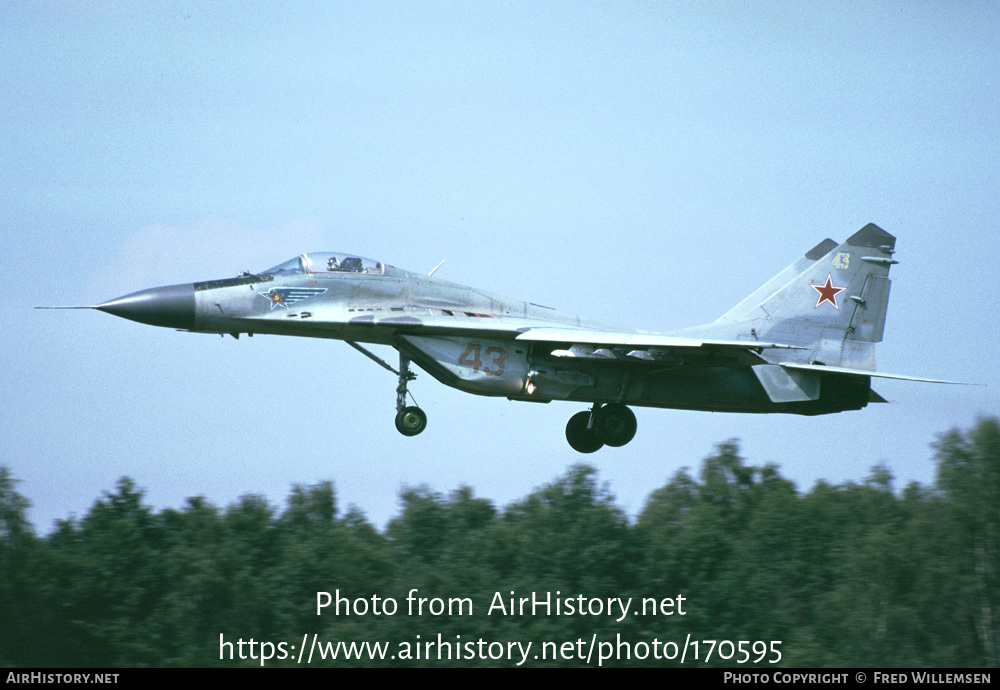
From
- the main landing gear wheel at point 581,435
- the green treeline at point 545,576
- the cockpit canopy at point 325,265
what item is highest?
the cockpit canopy at point 325,265

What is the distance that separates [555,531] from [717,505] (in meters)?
11.4

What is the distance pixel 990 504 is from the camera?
42000 millimetres

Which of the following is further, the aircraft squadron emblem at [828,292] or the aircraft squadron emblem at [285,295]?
the aircraft squadron emblem at [828,292]

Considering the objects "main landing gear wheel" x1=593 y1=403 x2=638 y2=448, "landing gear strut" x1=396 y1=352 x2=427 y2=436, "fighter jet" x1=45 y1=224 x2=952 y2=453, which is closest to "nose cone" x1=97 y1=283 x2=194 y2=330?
"fighter jet" x1=45 y1=224 x2=952 y2=453

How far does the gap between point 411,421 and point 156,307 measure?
4.48 metres

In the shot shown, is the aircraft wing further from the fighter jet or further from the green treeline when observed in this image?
the green treeline

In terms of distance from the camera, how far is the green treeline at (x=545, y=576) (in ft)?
129

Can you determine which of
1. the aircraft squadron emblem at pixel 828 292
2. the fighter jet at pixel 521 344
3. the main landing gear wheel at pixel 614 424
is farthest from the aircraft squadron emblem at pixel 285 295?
the aircraft squadron emblem at pixel 828 292

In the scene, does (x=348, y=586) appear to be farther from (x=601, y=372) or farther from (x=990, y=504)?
(x=601, y=372)

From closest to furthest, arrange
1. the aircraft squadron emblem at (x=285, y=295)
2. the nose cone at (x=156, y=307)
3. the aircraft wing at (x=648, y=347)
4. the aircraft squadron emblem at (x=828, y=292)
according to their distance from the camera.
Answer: the aircraft wing at (x=648, y=347) < the nose cone at (x=156, y=307) < the aircraft squadron emblem at (x=285, y=295) < the aircraft squadron emblem at (x=828, y=292)

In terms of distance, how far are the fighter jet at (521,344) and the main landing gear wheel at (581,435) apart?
0.08 feet

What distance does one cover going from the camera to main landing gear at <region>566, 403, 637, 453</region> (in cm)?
2008

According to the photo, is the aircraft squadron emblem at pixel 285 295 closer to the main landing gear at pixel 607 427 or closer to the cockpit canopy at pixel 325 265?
the cockpit canopy at pixel 325 265

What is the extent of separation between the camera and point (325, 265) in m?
19.1
